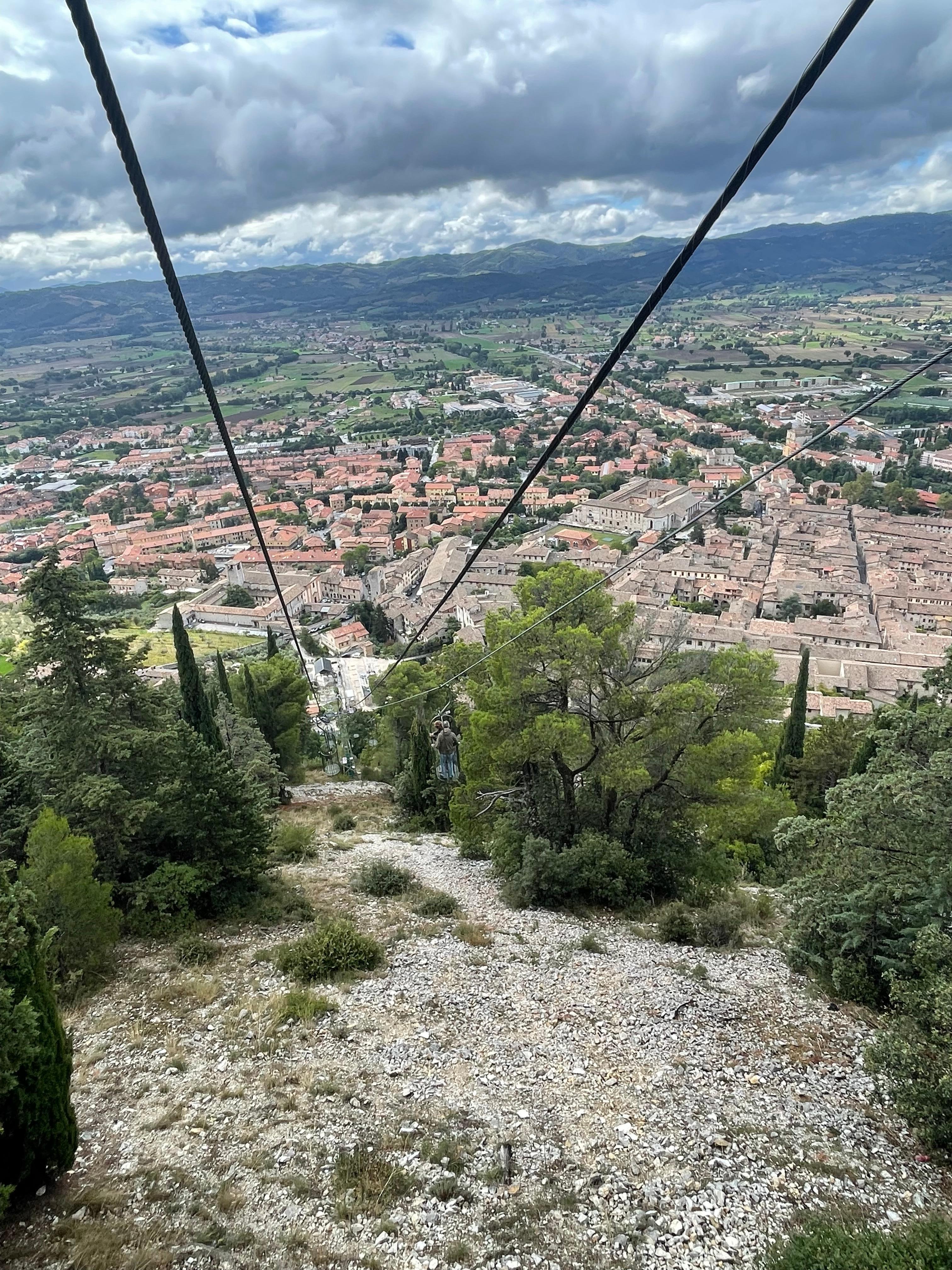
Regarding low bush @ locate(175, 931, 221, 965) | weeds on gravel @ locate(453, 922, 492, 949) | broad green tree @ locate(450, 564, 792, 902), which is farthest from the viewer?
broad green tree @ locate(450, 564, 792, 902)

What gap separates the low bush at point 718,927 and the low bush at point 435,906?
11.1 ft

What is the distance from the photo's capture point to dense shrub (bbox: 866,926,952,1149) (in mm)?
4945

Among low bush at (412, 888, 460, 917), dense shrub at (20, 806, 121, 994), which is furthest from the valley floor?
low bush at (412, 888, 460, 917)

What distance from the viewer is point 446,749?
30.6ft

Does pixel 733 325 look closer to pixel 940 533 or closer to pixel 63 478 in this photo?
pixel 940 533

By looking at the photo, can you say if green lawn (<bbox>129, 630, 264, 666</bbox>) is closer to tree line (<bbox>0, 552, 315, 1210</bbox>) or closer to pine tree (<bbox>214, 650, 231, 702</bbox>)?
pine tree (<bbox>214, 650, 231, 702</bbox>)

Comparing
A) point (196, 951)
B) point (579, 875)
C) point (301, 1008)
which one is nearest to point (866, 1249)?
point (301, 1008)

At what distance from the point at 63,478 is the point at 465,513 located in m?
62.2

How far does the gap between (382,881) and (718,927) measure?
499 centimetres

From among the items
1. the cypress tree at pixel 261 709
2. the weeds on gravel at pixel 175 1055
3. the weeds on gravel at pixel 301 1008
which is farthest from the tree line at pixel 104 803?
the cypress tree at pixel 261 709

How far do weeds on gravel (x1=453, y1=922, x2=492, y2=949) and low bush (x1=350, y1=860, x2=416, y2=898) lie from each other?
160 centimetres

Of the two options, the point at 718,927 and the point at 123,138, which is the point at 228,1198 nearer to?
the point at 123,138

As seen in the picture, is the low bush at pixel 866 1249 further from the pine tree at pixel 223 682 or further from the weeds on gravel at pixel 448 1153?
the pine tree at pixel 223 682

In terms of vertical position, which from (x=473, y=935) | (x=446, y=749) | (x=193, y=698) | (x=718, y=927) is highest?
(x=446, y=749)
